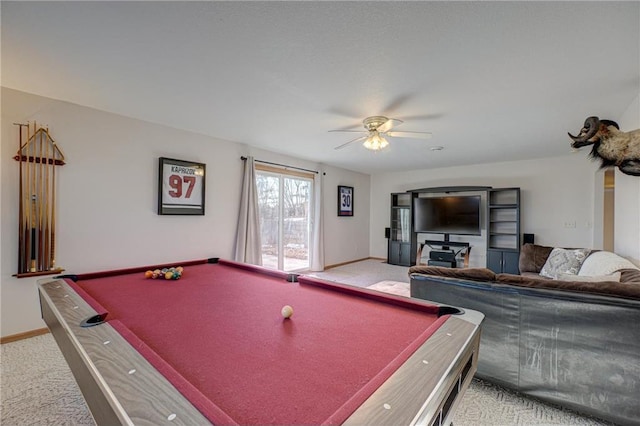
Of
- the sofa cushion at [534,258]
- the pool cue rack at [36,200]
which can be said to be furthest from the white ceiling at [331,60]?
the sofa cushion at [534,258]

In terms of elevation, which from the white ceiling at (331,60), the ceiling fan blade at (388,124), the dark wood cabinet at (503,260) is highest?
the white ceiling at (331,60)

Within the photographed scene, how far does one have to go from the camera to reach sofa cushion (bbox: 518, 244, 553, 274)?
3.99 metres

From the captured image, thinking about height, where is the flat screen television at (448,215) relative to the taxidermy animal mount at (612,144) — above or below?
below

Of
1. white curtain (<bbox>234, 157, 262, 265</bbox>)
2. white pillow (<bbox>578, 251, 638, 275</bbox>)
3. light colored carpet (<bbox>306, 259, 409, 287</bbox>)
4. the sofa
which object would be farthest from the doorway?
white curtain (<bbox>234, 157, 262, 265</bbox>)

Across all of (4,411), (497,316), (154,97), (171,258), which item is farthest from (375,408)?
(171,258)

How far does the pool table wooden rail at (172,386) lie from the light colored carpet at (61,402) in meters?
0.87

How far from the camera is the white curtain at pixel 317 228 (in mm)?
5883

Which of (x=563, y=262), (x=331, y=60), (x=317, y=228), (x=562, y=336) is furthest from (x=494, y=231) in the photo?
(x=331, y=60)

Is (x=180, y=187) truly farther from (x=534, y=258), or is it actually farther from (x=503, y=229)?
(x=503, y=229)

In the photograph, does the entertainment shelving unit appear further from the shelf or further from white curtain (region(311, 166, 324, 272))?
white curtain (region(311, 166, 324, 272))

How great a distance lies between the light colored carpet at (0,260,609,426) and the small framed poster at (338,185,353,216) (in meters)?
4.88

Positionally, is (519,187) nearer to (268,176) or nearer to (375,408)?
(268,176)

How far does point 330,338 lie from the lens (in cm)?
114

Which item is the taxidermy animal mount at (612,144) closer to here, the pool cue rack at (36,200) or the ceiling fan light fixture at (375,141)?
the ceiling fan light fixture at (375,141)
